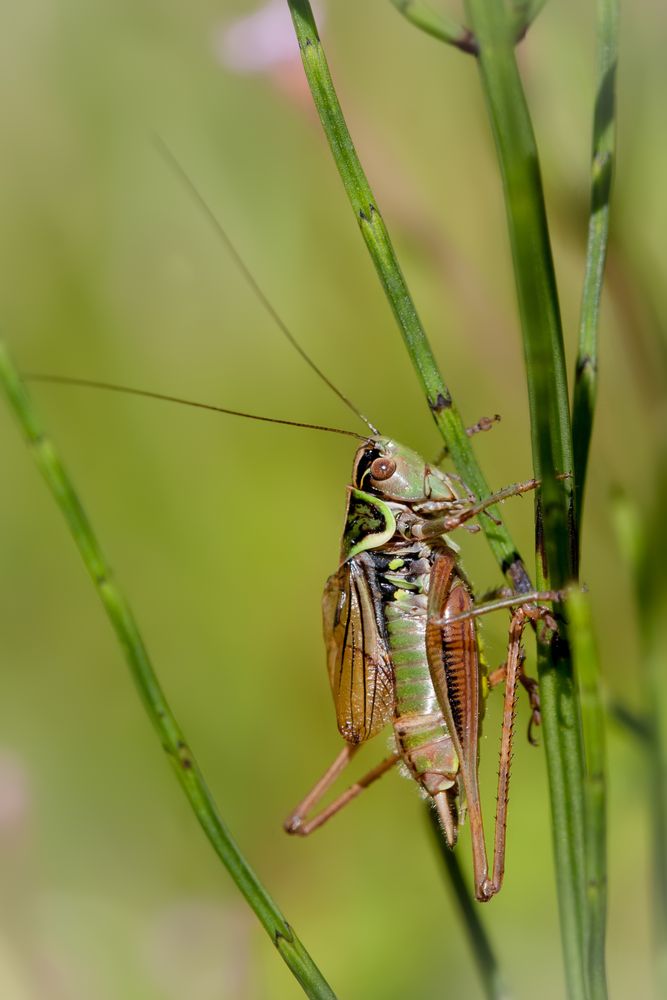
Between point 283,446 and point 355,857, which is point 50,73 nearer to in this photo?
point 283,446

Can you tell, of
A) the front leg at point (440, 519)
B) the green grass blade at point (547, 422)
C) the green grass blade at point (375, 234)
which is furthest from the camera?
the front leg at point (440, 519)

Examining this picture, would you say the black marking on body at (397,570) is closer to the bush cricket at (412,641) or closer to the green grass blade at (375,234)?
the bush cricket at (412,641)

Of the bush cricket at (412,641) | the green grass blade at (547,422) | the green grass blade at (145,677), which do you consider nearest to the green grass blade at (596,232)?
the green grass blade at (547,422)

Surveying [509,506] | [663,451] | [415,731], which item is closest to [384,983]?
[415,731]

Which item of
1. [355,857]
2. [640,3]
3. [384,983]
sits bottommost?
[384,983]

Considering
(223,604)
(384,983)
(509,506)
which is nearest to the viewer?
(384,983)

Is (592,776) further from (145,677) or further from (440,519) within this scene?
(440,519)

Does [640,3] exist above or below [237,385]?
above

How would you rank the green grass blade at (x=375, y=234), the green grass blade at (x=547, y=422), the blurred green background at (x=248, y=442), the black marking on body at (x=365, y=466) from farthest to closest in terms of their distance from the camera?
1. the blurred green background at (x=248, y=442)
2. the black marking on body at (x=365, y=466)
3. the green grass blade at (x=375, y=234)
4. the green grass blade at (x=547, y=422)
